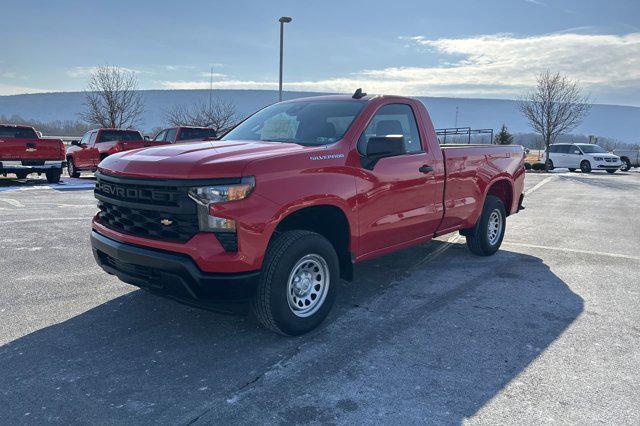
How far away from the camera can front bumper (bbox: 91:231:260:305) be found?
333 cm

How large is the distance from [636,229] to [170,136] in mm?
14378

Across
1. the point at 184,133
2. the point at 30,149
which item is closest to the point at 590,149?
the point at 184,133

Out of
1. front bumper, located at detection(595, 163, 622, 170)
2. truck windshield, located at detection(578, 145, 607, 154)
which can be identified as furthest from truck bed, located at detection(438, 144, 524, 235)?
truck windshield, located at detection(578, 145, 607, 154)

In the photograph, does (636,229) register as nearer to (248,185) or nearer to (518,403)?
(518,403)

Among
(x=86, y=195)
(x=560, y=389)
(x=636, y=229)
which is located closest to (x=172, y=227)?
(x=560, y=389)

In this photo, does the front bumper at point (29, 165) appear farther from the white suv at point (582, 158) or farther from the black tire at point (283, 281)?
the white suv at point (582, 158)

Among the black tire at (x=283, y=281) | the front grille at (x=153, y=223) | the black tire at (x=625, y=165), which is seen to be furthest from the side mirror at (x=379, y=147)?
the black tire at (x=625, y=165)

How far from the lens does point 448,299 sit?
4852mm

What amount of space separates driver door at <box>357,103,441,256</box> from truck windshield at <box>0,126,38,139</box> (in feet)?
45.7

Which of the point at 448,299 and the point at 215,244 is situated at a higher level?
the point at 215,244

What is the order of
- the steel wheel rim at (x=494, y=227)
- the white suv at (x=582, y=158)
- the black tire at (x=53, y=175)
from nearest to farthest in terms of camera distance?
the steel wheel rim at (x=494, y=227) → the black tire at (x=53, y=175) → the white suv at (x=582, y=158)

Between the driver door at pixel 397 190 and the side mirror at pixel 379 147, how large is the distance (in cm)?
7

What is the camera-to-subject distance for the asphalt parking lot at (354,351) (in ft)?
9.46

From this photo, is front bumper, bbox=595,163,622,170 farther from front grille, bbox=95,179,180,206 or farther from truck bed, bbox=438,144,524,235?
front grille, bbox=95,179,180,206
